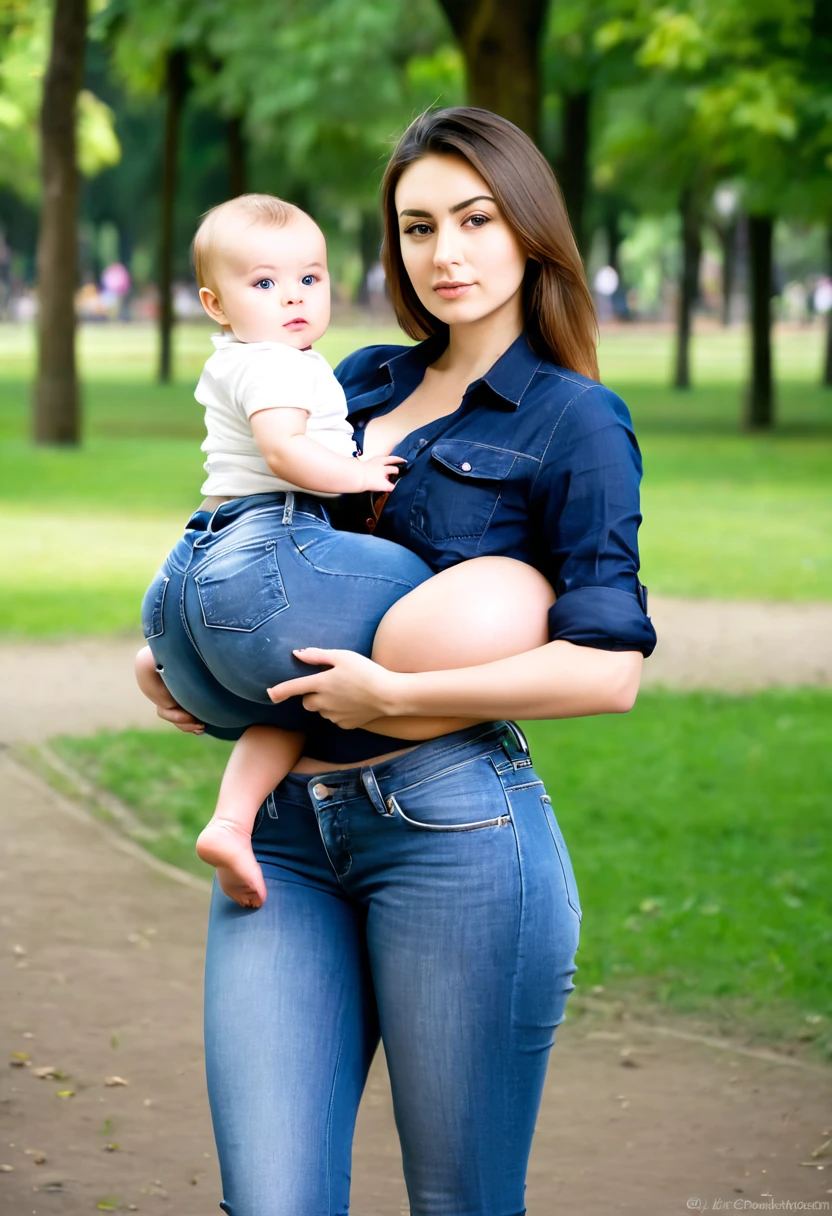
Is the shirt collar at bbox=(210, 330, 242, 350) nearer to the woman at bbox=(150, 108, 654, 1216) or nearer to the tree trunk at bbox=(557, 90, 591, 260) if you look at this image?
the woman at bbox=(150, 108, 654, 1216)

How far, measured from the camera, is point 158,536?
14.3 m

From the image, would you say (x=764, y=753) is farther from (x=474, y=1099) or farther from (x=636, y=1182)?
(x=474, y=1099)

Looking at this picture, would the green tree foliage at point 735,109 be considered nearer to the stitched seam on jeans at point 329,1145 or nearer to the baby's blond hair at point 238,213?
the baby's blond hair at point 238,213

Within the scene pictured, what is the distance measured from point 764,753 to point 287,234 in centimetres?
584

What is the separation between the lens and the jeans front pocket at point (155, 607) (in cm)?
270

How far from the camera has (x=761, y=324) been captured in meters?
24.7

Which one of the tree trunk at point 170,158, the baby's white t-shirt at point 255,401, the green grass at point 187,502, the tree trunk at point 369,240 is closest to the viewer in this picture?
the baby's white t-shirt at point 255,401

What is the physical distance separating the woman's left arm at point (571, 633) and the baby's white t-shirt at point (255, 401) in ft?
1.03

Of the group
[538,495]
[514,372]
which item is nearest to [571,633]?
[538,495]

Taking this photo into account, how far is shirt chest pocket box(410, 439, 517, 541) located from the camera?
2.68 metres

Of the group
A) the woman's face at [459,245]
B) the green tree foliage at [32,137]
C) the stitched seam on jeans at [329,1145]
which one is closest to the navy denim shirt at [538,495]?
the woman's face at [459,245]

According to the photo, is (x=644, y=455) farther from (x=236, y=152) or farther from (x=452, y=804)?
(x=452, y=804)

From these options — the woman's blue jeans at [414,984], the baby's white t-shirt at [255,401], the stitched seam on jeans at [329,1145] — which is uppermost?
the baby's white t-shirt at [255,401]

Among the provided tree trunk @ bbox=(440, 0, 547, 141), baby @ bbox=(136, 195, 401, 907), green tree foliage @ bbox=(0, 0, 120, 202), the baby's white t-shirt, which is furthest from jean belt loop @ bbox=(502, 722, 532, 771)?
green tree foliage @ bbox=(0, 0, 120, 202)
